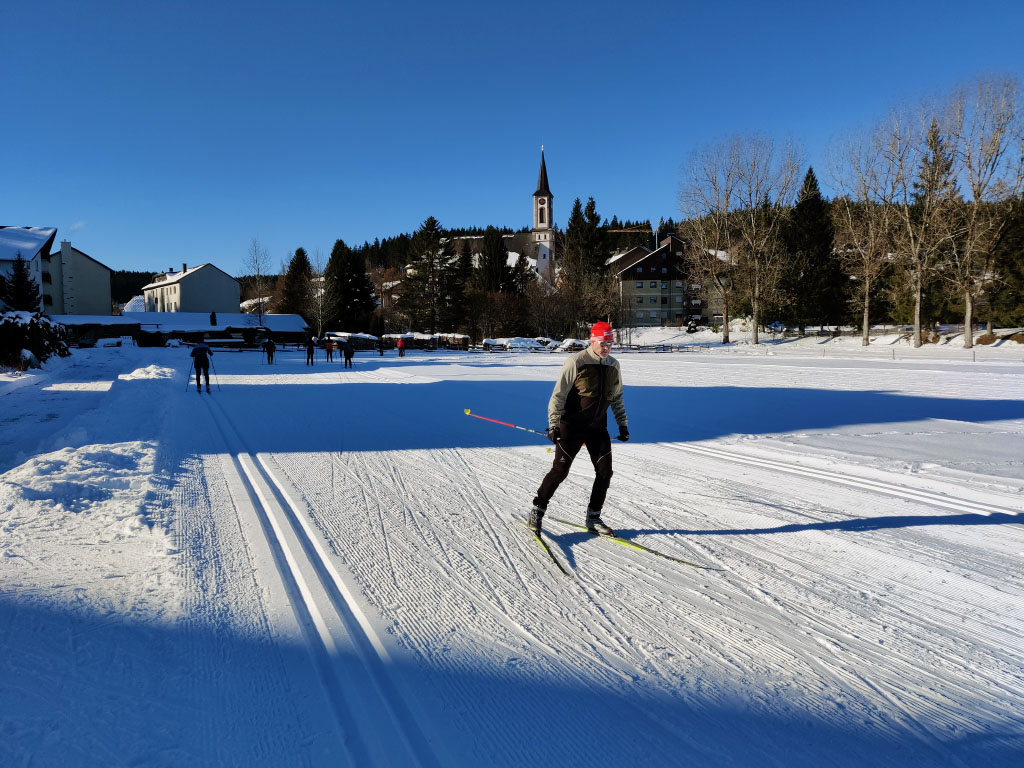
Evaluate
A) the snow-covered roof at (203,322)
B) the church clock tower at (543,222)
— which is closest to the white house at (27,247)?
the snow-covered roof at (203,322)

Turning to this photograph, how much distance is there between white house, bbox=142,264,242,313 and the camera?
70812mm

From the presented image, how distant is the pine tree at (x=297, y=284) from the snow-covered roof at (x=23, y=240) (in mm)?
24146

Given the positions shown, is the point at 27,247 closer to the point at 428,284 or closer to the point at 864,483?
the point at 428,284

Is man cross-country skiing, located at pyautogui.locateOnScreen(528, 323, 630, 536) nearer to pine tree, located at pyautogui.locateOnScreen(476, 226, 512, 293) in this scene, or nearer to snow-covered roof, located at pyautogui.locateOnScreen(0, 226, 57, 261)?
snow-covered roof, located at pyautogui.locateOnScreen(0, 226, 57, 261)

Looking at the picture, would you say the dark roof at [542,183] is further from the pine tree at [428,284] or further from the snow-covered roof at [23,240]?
the snow-covered roof at [23,240]

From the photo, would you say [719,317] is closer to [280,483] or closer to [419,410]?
[419,410]

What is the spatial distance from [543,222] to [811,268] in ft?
224

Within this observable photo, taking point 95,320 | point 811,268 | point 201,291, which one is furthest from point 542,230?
point 95,320

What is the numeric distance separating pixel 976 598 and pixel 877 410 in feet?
30.2

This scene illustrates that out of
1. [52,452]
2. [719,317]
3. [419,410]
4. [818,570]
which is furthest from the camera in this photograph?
[719,317]

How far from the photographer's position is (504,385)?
1847 centimetres

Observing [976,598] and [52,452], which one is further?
[52,452]

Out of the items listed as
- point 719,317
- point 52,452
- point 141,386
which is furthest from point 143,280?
point 52,452

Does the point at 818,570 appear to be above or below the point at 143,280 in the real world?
below
